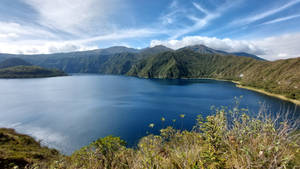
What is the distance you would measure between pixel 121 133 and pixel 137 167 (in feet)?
112

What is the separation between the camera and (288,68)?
112 m

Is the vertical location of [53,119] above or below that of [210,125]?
below

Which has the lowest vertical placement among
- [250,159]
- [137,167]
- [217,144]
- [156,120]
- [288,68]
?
[156,120]

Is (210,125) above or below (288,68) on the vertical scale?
below

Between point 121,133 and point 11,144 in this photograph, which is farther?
point 121,133

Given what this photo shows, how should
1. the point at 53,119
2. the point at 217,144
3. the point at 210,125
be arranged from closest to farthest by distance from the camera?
the point at 217,144, the point at 210,125, the point at 53,119

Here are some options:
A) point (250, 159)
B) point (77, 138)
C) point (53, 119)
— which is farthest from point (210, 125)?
point (53, 119)

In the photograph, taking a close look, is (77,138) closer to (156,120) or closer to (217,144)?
(156,120)

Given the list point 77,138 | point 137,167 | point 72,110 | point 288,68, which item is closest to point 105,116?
point 77,138

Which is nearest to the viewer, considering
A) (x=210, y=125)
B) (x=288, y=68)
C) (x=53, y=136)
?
(x=210, y=125)

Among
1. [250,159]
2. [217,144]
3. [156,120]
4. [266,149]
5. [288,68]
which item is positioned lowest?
[156,120]

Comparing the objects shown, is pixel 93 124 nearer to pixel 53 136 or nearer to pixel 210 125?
pixel 53 136

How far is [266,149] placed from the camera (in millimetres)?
3322

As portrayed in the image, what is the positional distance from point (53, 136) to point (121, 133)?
1984cm
